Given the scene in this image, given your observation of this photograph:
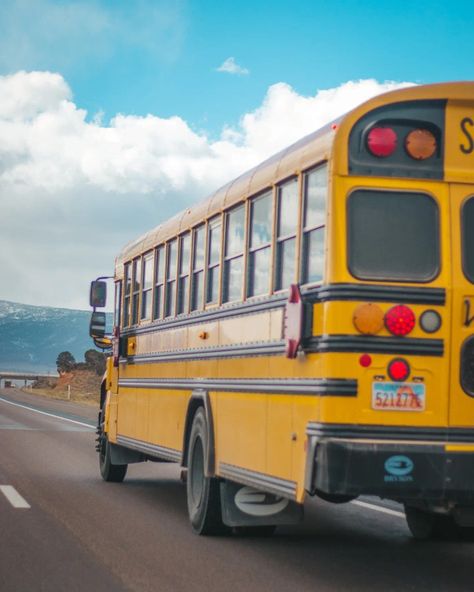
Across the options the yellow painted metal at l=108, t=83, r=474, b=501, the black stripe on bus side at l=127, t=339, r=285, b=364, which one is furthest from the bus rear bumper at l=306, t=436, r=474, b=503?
the black stripe on bus side at l=127, t=339, r=285, b=364

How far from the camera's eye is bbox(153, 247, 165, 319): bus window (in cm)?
1321

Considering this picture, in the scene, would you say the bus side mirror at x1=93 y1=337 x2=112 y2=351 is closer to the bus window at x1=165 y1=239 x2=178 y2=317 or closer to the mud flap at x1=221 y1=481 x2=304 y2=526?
the bus window at x1=165 y1=239 x2=178 y2=317

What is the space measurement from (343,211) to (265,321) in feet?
5.09

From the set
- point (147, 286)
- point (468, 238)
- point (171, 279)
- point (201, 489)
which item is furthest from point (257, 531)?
point (147, 286)

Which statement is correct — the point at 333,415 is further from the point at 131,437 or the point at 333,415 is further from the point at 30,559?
the point at 131,437

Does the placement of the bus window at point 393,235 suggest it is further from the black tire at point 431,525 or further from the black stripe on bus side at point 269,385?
the black tire at point 431,525

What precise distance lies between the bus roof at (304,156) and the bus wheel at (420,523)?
9.69 feet

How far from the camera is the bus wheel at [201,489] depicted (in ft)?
34.3

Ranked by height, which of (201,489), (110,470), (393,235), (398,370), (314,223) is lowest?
(110,470)

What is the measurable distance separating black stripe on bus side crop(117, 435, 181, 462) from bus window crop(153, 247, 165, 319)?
1333mm

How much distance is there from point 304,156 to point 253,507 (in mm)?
2946

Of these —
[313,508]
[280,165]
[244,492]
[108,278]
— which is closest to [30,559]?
[244,492]

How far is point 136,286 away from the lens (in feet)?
48.0

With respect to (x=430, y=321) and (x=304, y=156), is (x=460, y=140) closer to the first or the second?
(x=304, y=156)
